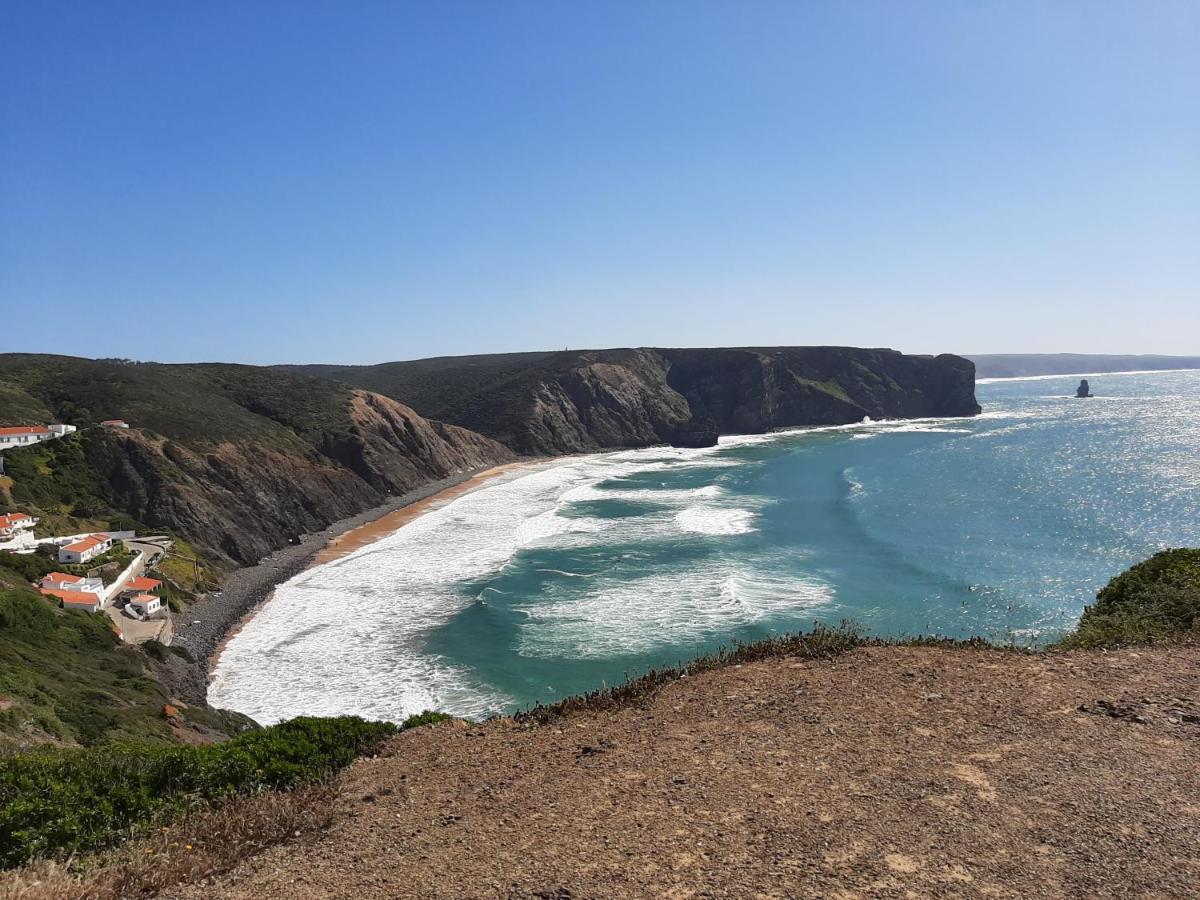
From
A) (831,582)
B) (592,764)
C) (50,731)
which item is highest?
(592,764)

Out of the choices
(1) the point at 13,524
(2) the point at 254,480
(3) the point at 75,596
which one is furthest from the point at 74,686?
(2) the point at 254,480

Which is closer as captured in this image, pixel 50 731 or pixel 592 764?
pixel 592 764

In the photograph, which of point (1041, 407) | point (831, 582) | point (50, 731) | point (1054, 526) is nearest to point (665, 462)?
point (1054, 526)

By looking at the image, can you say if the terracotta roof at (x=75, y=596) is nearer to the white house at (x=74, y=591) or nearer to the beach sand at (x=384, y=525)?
the white house at (x=74, y=591)

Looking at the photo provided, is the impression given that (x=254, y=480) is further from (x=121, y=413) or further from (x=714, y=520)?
(x=714, y=520)

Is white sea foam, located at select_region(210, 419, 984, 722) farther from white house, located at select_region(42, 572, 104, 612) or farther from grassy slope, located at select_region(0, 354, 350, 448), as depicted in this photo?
grassy slope, located at select_region(0, 354, 350, 448)

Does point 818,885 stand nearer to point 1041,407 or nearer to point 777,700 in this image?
point 777,700
